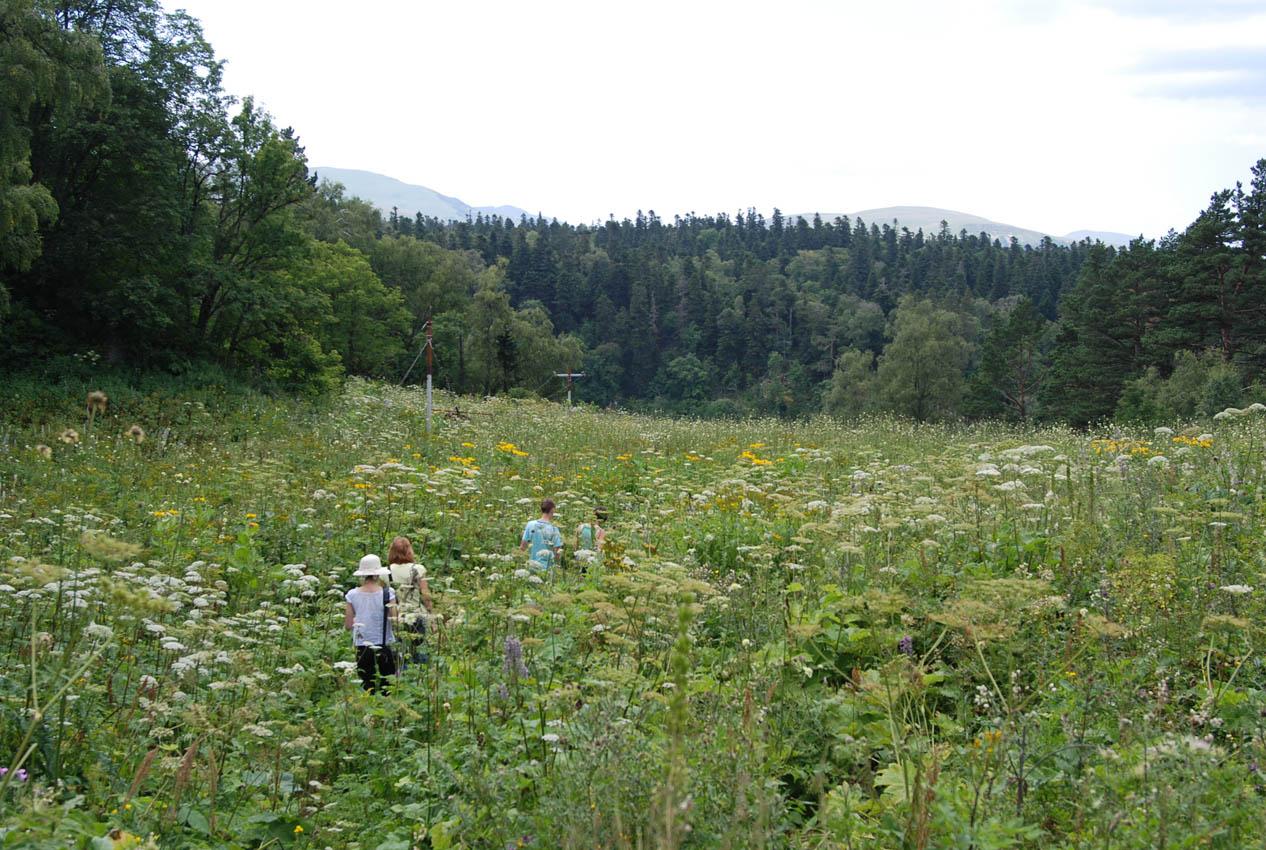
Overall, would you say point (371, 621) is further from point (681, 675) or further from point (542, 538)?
point (681, 675)

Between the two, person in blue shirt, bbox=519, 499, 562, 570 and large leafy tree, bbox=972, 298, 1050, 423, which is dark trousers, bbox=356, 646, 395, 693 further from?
large leafy tree, bbox=972, 298, 1050, 423

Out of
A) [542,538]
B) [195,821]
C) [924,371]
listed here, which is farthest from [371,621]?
[924,371]

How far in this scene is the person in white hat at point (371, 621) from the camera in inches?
237

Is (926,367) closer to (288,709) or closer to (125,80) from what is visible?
(125,80)

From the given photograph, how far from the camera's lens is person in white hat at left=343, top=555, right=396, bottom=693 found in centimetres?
603

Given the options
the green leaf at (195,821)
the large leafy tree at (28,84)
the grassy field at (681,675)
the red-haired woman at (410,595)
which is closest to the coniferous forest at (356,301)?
the large leafy tree at (28,84)

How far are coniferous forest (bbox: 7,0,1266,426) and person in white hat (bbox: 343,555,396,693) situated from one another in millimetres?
15363

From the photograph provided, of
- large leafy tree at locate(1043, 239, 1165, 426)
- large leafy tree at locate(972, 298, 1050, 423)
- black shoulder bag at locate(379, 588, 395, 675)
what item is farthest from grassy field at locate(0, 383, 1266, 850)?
large leafy tree at locate(972, 298, 1050, 423)

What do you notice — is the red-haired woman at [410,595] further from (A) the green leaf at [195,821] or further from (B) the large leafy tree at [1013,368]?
(B) the large leafy tree at [1013,368]

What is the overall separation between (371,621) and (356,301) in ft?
174

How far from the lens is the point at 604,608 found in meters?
3.67

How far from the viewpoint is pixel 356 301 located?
55.0 meters

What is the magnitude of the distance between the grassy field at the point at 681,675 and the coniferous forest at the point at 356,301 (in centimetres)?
1385

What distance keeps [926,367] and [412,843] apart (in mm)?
75653
